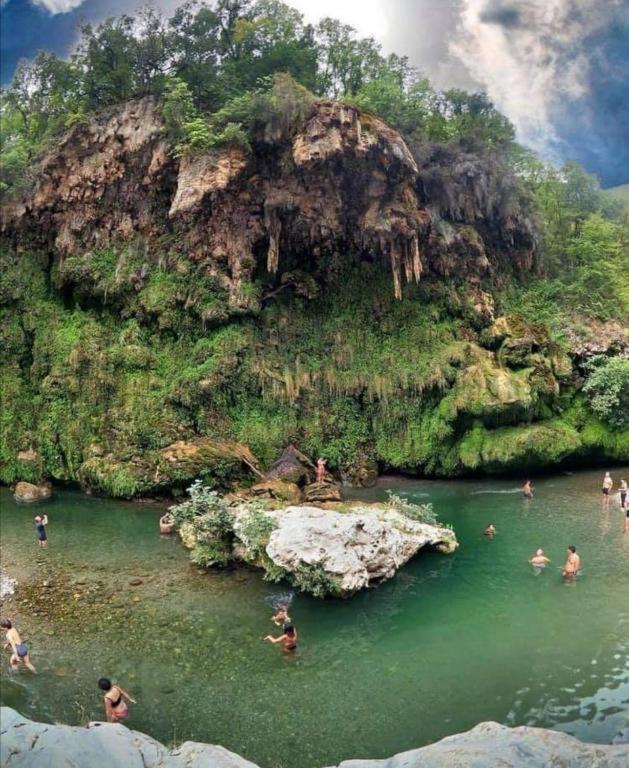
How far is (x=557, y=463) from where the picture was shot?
2830 centimetres

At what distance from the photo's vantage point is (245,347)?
96.4 ft

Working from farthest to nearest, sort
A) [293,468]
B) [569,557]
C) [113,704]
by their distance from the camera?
[293,468] → [569,557] → [113,704]

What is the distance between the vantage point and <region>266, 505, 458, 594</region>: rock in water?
51.8 feet

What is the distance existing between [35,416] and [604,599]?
25990 millimetres

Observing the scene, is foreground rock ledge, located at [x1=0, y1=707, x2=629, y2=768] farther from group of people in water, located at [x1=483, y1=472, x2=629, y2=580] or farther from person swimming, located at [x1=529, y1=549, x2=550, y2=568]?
person swimming, located at [x1=529, y1=549, x2=550, y2=568]

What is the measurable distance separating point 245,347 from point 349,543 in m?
15.1

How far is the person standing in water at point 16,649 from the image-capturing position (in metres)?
12.2

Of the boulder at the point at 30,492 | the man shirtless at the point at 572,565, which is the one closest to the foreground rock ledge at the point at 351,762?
the man shirtless at the point at 572,565

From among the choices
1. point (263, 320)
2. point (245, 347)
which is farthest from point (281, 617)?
point (263, 320)

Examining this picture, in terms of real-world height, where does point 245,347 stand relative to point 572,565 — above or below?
above

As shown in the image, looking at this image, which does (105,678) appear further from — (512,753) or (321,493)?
(321,493)

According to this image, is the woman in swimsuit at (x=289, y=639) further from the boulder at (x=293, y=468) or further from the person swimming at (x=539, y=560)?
the boulder at (x=293, y=468)

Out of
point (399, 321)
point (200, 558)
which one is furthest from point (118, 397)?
point (399, 321)

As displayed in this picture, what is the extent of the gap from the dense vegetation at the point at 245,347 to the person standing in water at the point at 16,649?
471 inches
